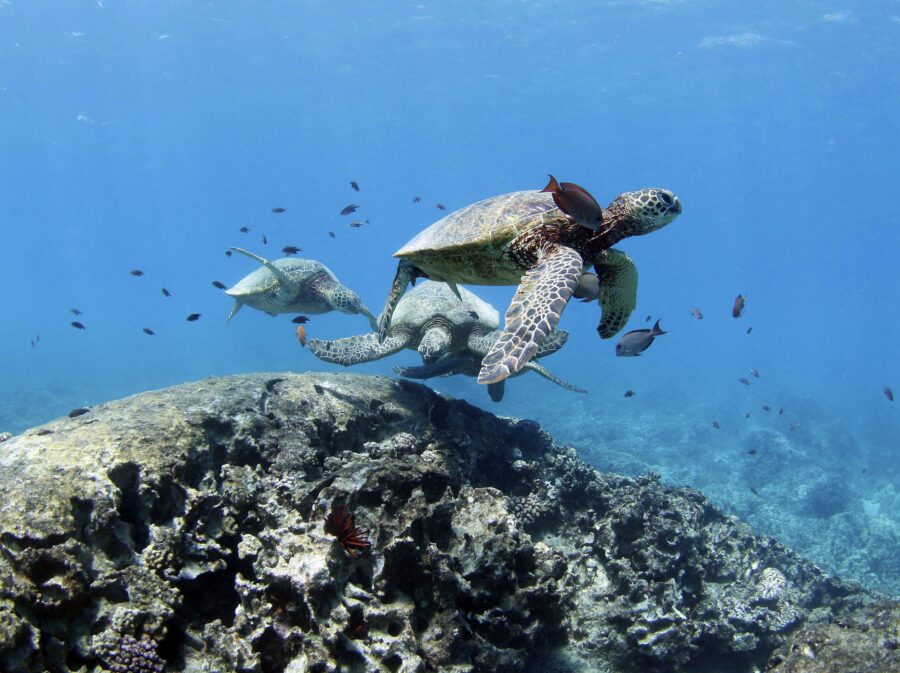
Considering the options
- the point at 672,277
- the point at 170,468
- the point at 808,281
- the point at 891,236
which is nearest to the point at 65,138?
the point at 170,468

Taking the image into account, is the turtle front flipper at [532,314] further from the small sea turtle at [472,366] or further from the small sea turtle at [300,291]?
the small sea turtle at [300,291]

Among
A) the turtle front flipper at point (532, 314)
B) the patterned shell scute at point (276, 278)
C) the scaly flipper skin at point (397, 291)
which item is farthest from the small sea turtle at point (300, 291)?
the turtle front flipper at point (532, 314)

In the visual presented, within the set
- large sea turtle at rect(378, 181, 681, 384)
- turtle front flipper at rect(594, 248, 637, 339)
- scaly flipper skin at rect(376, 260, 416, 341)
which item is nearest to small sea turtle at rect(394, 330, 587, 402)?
scaly flipper skin at rect(376, 260, 416, 341)

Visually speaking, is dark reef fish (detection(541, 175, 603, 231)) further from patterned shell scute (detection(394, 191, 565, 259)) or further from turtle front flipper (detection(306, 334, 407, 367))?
turtle front flipper (detection(306, 334, 407, 367))

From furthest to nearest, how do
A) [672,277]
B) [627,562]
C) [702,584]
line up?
[672,277] → [702,584] → [627,562]

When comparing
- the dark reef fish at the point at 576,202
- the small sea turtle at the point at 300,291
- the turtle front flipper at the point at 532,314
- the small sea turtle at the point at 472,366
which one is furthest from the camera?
the small sea turtle at the point at 300,291

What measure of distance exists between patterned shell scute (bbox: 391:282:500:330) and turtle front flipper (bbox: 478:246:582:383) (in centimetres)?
329

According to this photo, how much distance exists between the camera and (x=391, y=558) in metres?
3.29

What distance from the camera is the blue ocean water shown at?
2403cm

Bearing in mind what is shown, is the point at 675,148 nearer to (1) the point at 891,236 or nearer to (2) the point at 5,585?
(1) the point at 891,236

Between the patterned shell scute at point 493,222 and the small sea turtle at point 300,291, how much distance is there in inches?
167

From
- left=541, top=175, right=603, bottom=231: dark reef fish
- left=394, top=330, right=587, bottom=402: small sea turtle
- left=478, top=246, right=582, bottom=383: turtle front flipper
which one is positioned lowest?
left=394, top=330, right=587, bottom=402: small sea turtle

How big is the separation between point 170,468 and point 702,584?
543cm

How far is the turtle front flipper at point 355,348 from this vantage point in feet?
26.0
